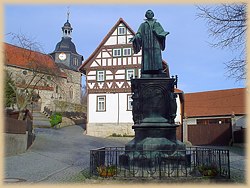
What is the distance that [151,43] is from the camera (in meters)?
10.0

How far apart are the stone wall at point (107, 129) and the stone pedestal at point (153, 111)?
733 inches

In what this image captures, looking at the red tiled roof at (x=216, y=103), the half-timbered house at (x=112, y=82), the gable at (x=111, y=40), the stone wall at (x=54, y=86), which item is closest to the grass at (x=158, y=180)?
the stone wall at (x=54, y=86)

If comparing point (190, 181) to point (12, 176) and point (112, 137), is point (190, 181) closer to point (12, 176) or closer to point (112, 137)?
point (12, 176)

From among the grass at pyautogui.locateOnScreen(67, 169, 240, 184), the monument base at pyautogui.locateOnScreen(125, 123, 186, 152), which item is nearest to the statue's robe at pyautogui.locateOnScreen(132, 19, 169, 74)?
the monument base at pyautogui.locateOnScreen(125, 123, 186, 152)

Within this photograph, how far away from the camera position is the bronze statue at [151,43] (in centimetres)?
990

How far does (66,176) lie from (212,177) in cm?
454

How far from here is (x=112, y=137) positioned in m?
27.5

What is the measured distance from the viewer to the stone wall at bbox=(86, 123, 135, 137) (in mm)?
28078

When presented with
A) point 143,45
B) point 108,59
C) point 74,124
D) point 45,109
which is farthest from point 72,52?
point 143,45

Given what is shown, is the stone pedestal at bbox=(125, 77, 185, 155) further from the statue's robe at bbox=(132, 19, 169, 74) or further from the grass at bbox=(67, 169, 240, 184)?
the grass at bbox=(67, 169, 240, 184)

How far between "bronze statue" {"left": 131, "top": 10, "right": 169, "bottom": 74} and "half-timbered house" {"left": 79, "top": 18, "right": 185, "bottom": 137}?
17913 millimetres

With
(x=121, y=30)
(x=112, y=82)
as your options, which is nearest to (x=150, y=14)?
Answer: (x=112, y=82)

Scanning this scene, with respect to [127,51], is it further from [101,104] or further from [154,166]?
[154,166]

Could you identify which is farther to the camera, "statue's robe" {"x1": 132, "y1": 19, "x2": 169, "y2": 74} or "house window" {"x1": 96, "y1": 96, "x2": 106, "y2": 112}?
"house window" {"x1": 96, "y1": 96, "x2": 106, "y2": 112}
